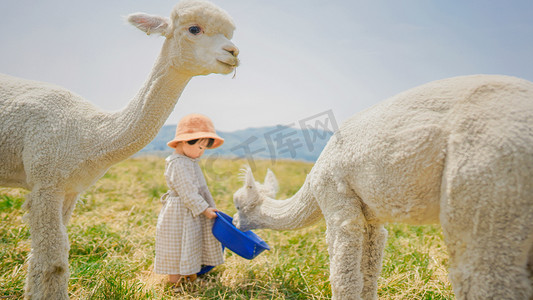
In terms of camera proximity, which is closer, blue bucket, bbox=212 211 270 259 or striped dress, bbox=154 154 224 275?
blue bucket, bbox=212 211 270 259

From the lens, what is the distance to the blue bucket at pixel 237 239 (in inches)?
114

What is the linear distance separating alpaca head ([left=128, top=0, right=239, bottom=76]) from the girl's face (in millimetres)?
1046

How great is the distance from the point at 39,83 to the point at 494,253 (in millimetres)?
3268

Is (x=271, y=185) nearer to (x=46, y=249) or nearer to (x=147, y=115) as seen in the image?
(x=147, y=115)

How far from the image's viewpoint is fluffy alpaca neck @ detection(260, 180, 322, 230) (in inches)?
92.0

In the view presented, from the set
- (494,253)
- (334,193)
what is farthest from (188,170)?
(494,253)

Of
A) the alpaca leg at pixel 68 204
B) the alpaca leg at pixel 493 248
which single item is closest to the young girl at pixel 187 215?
the alpaca leg at pixel 68 204

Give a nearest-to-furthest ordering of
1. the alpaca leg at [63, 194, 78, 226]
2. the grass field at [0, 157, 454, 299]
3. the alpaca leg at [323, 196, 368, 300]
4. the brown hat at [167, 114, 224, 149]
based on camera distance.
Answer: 1. the alpaca leg at [323, 196, 368, 300]
2. the alpaca leg at [63, 194, 78, 226]
3. the grass field at [0, 157, 454, 299]
4. the brown hat at [167, 114, 224, 149]

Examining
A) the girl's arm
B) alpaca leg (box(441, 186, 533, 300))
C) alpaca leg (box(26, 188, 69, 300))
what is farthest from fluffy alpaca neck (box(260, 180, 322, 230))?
alpaca leg (box(26, 188, 69, 300))

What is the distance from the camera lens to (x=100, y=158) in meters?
2.40

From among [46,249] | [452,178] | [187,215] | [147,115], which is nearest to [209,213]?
[187,215]

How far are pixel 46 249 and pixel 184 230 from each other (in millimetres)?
1159

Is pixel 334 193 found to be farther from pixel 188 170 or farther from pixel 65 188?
pixel 65 188

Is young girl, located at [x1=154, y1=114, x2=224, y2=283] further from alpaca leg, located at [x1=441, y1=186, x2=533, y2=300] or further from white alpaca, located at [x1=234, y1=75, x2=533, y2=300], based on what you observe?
alpaca leg, located at [x1=441, y1=186, x2=533, y2=300]
